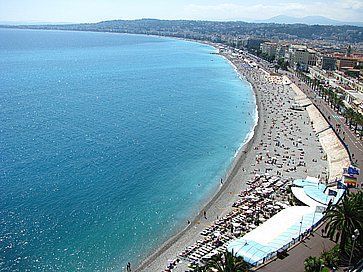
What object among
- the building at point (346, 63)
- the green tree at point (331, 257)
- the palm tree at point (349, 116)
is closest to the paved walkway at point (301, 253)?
the green tree at point (331, 257)

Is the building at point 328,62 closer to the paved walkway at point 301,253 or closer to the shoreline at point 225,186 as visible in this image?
the shoreline at point 225,186

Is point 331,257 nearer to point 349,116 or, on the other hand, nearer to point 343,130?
point 343,130

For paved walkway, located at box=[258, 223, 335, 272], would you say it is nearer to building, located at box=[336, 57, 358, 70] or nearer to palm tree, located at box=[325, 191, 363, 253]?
palm tree, located at box=[325, 191, 363, 253]

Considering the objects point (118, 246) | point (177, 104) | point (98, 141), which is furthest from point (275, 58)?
point (118, 246)

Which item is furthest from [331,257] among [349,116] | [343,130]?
[349,116]

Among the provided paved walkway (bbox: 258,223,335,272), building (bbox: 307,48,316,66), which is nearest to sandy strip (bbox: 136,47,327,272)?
paved walkway (bbox: 258,223,335,272)
